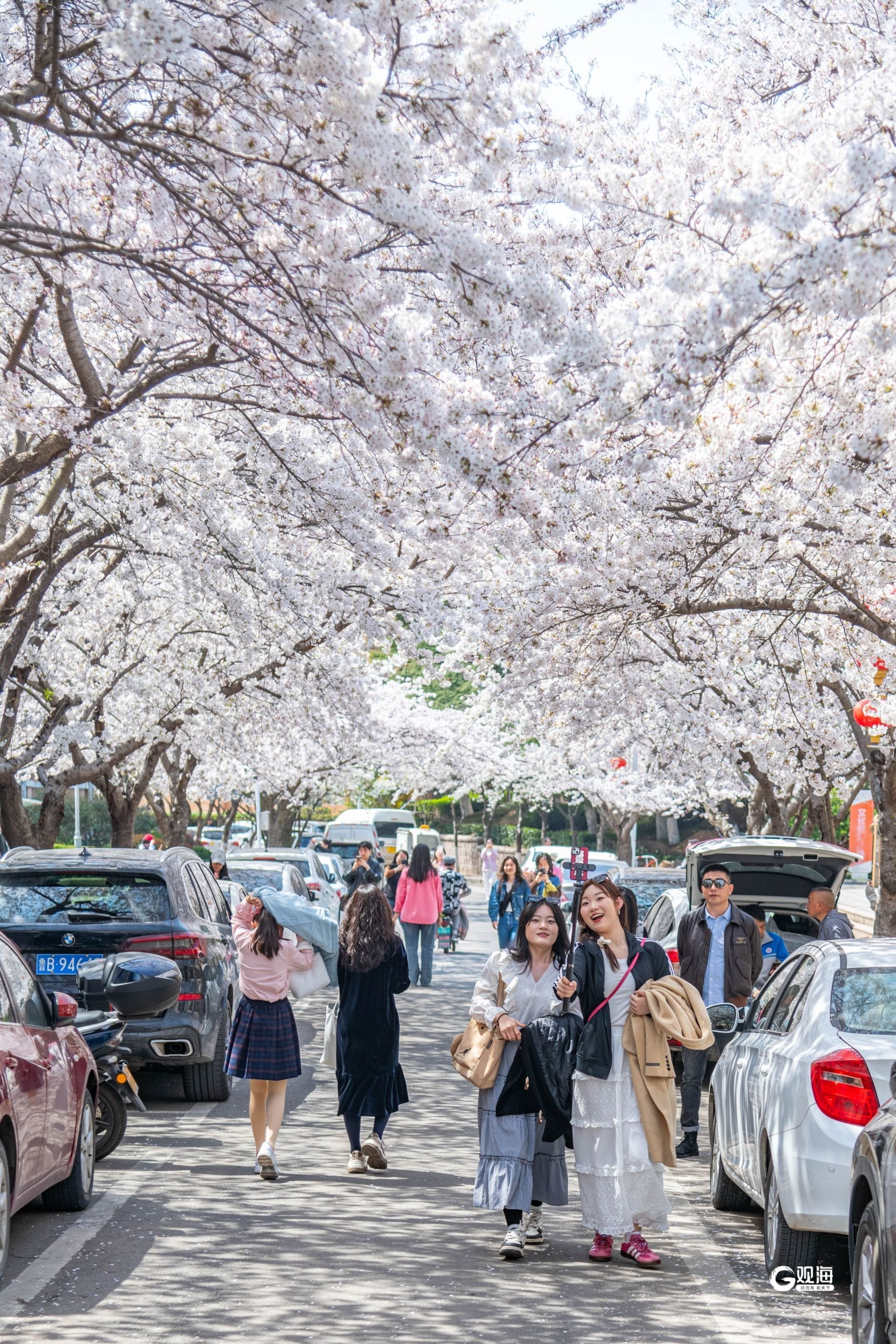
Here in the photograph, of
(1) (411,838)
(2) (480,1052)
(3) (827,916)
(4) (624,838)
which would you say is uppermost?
(4) (624,838)

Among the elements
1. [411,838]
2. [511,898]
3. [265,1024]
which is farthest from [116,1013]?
[411,838]

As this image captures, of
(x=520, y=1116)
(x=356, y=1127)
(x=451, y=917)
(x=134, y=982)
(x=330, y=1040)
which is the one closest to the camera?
(x=520, y=1116)

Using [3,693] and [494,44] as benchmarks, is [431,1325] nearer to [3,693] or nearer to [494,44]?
[494,44]

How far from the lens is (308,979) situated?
30.4ft

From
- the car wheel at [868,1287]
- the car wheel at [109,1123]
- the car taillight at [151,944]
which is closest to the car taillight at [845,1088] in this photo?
the car wheel at [868,1287]

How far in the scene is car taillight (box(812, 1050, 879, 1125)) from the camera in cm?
599

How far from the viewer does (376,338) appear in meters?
7.95

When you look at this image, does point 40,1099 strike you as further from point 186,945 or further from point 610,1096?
point 186,945

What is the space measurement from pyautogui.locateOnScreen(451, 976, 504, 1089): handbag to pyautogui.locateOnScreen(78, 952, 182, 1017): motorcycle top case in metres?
2.15

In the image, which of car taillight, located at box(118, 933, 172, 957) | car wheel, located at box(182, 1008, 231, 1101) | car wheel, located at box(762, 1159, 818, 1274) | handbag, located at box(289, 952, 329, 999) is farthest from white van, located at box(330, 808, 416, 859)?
car wheel, located at box(762, 1159, 818, 1274)

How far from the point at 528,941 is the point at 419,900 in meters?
12.5

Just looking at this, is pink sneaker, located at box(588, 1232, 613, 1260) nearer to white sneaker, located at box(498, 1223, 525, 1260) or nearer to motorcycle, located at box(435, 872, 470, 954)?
white sneaker, located at box(498, 1223, 525, 1260)

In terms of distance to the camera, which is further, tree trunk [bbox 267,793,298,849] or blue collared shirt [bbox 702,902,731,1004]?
tree trunk [bbox 267,793,298,849]

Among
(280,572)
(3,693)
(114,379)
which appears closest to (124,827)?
(3,693)
